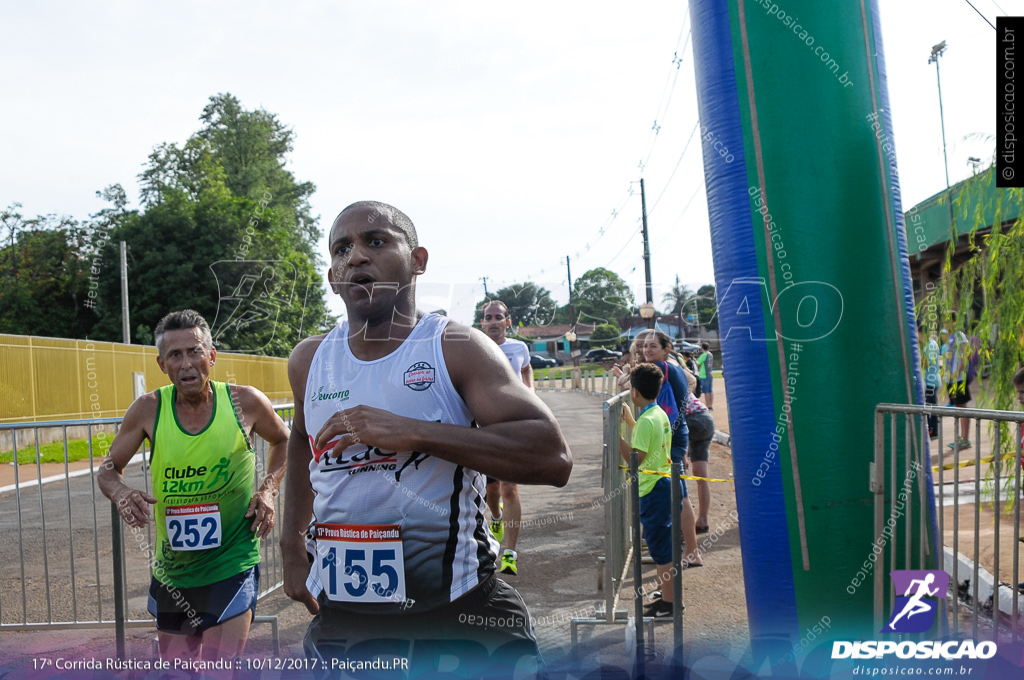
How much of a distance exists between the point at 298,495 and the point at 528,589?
3243 mm

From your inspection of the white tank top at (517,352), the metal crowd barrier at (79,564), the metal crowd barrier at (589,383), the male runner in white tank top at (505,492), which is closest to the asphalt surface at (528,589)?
the metal crowd barrier at (79,564)

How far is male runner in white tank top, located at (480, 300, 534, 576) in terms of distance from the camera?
→ 592 centimetres

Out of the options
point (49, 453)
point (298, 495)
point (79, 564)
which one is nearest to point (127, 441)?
point (298, 495)

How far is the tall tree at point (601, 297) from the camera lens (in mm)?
33938

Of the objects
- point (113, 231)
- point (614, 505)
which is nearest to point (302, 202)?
point (113, 231)

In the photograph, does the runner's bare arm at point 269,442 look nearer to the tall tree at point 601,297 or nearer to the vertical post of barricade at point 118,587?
the vertical post of barricade at point 118,587

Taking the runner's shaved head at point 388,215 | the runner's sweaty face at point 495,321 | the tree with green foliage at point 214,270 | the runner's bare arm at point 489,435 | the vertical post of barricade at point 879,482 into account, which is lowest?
the vertical post of barricade at point 879,482

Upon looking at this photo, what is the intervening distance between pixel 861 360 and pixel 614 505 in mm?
2086

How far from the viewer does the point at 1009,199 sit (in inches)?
205

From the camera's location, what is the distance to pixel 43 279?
37.4 m

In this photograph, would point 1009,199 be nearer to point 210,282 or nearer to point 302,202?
point 210,282

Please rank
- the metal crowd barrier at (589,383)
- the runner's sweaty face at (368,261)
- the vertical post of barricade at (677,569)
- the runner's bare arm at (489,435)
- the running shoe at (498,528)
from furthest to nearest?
the metal crowd barrier at (589,383) → the running shoe at (498,528) → the vertical post of barricade at (677,569) → the runner's sweaty face at (368,261) → the runner's bare arm at (489,435)

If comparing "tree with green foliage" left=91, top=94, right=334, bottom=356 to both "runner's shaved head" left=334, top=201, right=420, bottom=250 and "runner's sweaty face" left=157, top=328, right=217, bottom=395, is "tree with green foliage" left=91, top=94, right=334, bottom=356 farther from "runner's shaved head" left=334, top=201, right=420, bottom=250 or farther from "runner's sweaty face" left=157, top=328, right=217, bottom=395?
"runner's shaved head" left=334, top=201, right=420, bottom=250

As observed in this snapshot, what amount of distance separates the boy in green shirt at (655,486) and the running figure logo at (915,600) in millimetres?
1581
